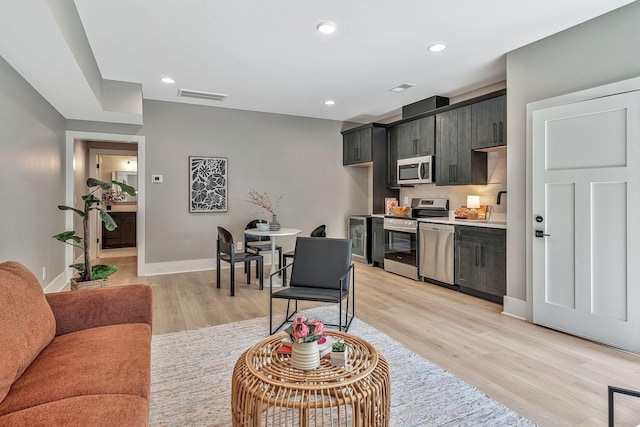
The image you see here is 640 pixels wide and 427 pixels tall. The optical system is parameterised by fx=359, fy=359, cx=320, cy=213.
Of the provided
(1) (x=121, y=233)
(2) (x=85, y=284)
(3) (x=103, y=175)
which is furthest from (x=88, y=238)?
(3) (x=103, y=175)

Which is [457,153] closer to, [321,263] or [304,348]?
[321,263]

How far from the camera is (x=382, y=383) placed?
5.07 ft

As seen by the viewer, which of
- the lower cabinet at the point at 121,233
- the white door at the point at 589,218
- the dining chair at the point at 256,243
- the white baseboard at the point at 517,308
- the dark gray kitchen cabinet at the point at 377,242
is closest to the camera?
the white door at the point at 589,218

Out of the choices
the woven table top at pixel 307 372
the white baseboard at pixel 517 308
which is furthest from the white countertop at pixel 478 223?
the woven table top at pixel 307 372

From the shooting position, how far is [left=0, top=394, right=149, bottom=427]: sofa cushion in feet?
3.85

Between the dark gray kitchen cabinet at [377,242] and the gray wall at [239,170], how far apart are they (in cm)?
90

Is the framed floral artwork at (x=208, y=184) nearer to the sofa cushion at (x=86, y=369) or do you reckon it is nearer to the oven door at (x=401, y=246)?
the oven door at (x=401, y=246)

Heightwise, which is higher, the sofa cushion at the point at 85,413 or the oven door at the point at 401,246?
the oven door at the point at 401,246

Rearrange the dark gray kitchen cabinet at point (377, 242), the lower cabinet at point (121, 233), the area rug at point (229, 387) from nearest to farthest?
the area rug at point (229, 387) → the dark gray kitchen cabinet at point (377, 242) → the lower cabinet at point (121, 233)

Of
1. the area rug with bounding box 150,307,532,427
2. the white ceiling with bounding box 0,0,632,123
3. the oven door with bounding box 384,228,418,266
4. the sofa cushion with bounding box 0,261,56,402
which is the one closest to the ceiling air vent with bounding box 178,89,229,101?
the white ceiling with bounding box 0,0,632,123

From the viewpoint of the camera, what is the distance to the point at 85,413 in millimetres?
1212

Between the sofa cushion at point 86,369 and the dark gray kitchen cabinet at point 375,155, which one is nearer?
the sofa cushion at point 86,369

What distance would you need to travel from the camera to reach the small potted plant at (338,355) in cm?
166

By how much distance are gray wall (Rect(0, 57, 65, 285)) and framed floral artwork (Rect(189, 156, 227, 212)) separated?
5.65ft
